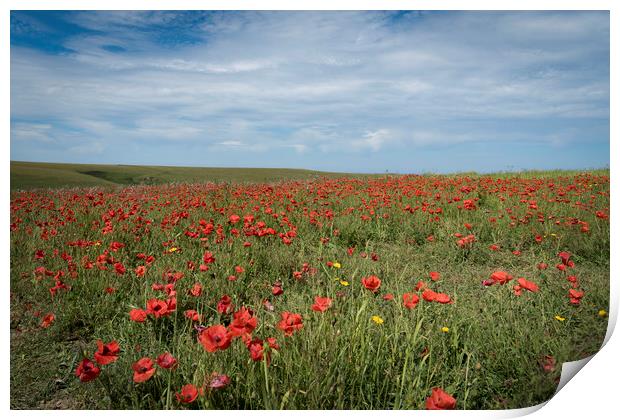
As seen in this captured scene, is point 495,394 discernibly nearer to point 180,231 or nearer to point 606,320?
point 606,320

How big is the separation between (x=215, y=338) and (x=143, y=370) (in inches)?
13.8

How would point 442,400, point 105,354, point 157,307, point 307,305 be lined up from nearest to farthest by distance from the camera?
point 442,400, point 105,354, point 157,307, point 307,305

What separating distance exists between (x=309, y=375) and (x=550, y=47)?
234 centimetres

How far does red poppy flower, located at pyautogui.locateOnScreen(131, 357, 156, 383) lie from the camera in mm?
1514

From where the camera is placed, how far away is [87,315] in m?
2.38

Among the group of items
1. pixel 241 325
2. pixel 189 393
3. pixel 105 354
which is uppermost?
pixel 241 325

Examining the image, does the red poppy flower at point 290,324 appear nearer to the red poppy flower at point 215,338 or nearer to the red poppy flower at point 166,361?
the red poppy flower at point 215,338

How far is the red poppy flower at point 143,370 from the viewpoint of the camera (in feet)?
4.97

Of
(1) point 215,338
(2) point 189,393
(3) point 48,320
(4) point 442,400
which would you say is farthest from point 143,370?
(4) point 442,400

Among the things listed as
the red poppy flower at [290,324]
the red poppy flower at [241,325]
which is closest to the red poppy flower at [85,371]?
the red poppy flower at [241,325]

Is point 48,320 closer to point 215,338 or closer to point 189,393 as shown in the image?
point 189,393

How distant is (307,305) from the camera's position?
2297 mm

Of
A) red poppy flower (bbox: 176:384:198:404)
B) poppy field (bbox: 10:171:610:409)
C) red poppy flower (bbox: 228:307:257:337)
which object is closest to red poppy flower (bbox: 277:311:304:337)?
poppy field (bbox: 10:171:610:409)
